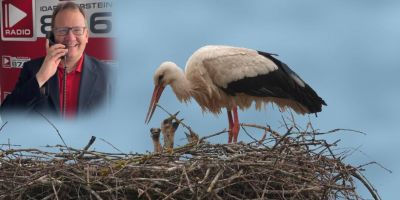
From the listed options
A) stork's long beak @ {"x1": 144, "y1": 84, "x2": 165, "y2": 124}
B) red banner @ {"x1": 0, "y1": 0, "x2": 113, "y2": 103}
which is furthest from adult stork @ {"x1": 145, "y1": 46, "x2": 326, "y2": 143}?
red banner @ {"x1": 0, "y1": 0, "x2": 113, "y2": 103}

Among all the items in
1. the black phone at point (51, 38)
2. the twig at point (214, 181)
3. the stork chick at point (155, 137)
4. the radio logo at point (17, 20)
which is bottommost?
the twig at point (214, 181)

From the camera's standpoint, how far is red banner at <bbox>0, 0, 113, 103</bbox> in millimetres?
9586

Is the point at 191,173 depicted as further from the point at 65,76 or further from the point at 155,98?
the point at 65,76

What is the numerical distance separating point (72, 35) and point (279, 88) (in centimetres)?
198

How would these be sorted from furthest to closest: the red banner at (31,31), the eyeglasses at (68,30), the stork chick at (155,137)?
the red banner at (31,31) → the eyeglasses at (68,30) → the stork chick at (155,137)

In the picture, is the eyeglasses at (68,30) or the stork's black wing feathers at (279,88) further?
the eyeglasses at (68,30)

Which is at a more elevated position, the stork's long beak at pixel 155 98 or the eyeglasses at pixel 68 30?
the eyeglasses at pixel 68 30

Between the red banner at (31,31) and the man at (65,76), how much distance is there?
3.5 inches

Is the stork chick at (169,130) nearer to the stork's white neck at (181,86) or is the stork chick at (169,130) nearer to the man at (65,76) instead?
the stork's white neck at (181,86)

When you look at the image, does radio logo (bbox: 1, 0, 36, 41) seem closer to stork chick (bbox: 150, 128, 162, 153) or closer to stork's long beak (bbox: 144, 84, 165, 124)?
stork's long beak (bbox: 144, 84, 165, 124)

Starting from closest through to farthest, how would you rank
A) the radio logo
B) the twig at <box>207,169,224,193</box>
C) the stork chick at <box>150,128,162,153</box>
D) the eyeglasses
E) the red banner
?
the twig at <box>207,169,224,193</box>
the stork chick at <box>150,128,162,153</box>
the eyeglasses
the red banner
the radio logo

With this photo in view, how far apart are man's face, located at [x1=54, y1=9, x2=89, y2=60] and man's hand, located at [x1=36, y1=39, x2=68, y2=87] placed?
0.06 m

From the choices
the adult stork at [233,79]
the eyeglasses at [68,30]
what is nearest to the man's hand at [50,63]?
the eyeglasses at [68,30]

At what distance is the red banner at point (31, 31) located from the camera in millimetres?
9586
